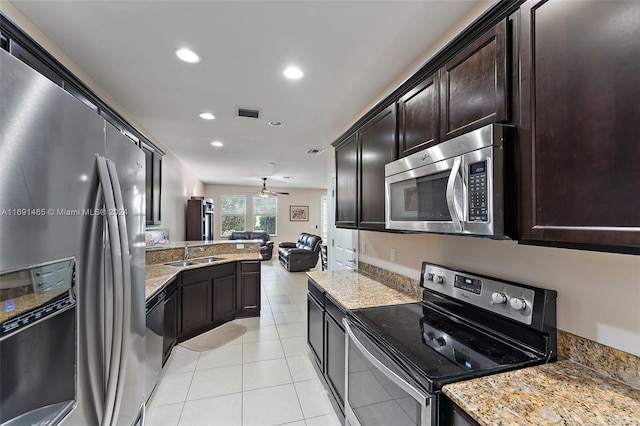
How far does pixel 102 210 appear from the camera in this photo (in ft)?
3.19

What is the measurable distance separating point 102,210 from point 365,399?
1562mm

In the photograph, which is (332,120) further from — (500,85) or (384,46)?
(500,85)

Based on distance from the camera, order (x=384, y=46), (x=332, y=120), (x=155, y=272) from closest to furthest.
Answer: (x=384, y=46)
(x=155, y=272)
(x=332, y=120)

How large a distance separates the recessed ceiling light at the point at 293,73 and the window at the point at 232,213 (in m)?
8.09

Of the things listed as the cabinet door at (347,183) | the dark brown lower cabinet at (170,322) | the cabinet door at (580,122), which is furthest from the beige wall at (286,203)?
the cabinet door at (580,122)

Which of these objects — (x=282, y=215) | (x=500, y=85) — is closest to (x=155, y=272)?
(x=500, y=85)

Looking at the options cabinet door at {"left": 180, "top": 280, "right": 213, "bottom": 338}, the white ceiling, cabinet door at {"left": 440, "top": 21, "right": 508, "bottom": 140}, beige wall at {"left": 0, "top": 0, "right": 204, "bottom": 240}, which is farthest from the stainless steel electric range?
beige wall at {"left": 0, "top": 0, "right": 204, "bottom": 240}

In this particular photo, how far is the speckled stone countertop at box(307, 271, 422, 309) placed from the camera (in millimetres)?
1939

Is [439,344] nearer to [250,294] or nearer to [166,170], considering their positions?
[250,294]

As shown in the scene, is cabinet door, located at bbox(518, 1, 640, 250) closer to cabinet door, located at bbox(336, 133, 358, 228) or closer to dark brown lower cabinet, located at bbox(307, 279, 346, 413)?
dark brown lower cabinet, located at bbox(307, 279, 346, 413)

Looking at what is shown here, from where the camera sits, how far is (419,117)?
1.66m

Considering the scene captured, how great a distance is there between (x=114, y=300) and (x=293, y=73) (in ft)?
6.77

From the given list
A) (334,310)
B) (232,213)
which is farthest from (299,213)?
(334,310)

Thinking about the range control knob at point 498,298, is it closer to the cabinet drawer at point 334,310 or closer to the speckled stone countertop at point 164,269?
the cabinet drawer at point 334,310
